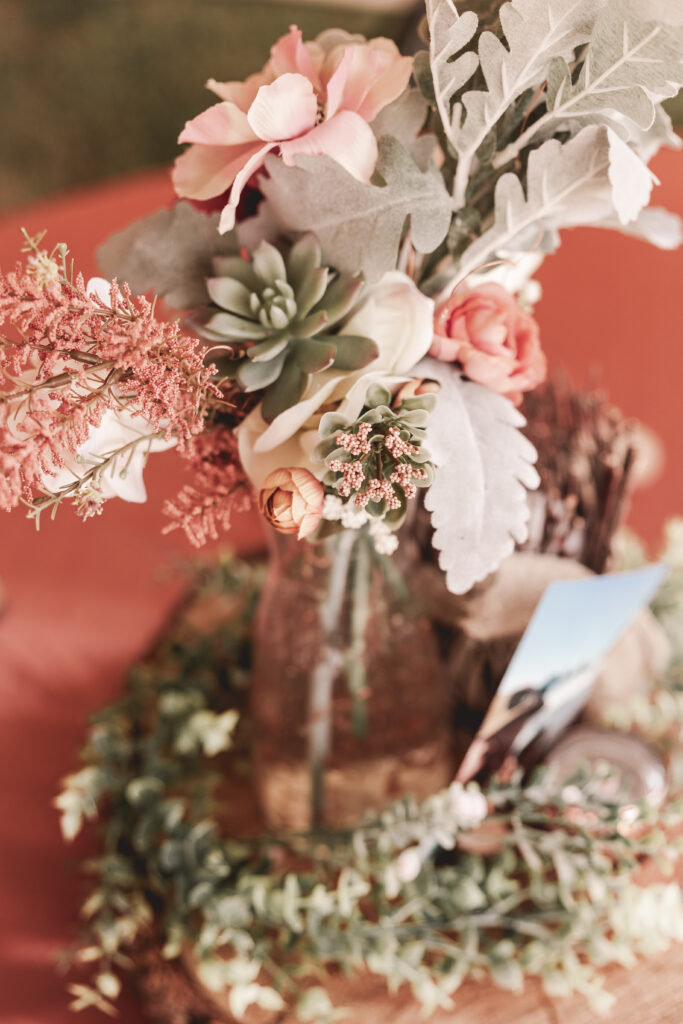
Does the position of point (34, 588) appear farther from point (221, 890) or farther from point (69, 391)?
point (69, 391)

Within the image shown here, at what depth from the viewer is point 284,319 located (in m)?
0.43

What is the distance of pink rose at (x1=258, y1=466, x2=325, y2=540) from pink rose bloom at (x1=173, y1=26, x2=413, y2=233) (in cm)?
12

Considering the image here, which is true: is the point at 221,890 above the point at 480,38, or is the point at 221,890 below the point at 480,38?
below

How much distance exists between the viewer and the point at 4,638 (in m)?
0.87

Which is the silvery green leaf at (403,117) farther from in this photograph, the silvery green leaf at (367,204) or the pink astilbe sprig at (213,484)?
the pink astilbe sprig at (213,484)

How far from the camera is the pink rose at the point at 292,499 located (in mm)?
398

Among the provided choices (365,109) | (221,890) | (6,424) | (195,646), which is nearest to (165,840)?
(221,890)

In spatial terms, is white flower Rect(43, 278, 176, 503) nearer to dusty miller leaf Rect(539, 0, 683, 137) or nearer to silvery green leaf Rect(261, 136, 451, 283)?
silvery green leaf Rect(261, 136, 451, 283)

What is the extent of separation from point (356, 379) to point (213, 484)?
0.10m

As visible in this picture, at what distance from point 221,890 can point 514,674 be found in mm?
277

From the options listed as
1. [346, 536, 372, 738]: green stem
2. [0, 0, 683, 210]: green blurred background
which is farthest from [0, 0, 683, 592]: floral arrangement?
[0, 0, 683, 210]: green blurred background

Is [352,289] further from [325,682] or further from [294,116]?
[325,682]

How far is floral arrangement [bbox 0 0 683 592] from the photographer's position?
38cm

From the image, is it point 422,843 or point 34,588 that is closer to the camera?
point 422,843
